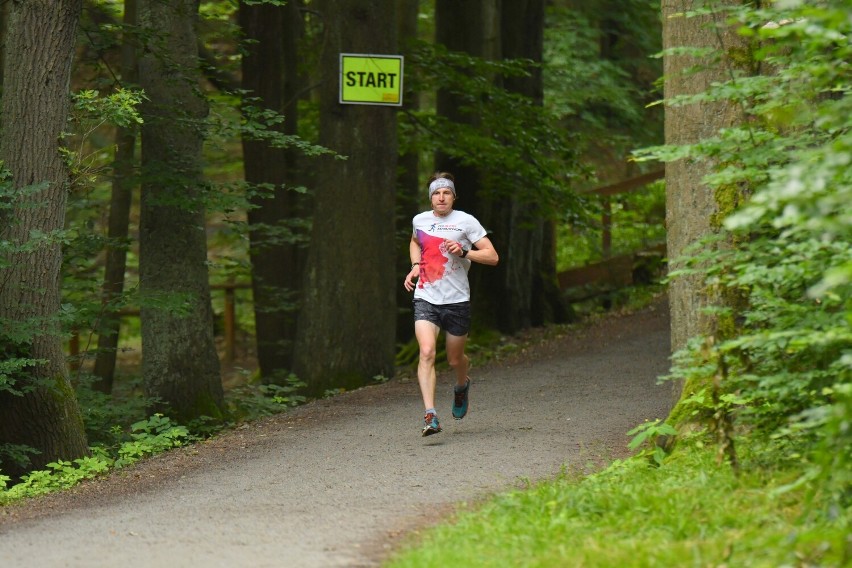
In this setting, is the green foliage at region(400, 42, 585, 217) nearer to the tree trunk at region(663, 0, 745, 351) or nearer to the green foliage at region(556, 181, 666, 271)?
the green foliage at region(556, 181, 666, 271)

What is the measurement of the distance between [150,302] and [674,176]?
20.9 feet

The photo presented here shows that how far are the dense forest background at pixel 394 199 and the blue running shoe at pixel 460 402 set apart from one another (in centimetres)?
218

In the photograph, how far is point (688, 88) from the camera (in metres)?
8.52

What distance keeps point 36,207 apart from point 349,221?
549 cm

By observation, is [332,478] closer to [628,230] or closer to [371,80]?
[371,80]

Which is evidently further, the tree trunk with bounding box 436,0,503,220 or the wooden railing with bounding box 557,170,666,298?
the wooden railing with bounding box 557,170,666,298

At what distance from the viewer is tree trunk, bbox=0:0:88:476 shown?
414 inches

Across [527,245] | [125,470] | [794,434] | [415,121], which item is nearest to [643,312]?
[527,245]

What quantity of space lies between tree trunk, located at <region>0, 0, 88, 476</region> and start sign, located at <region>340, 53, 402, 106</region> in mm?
4662

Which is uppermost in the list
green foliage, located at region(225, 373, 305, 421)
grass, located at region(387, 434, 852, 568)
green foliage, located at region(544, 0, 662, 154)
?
green foliage, located at region(544, 0, 662, 154)

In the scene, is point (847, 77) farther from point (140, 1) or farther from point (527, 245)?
point (527, 245)

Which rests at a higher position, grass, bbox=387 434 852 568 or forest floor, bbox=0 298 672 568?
grass, bbox=387 434 852 568

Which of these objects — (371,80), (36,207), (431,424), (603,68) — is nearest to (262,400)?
(371,80)

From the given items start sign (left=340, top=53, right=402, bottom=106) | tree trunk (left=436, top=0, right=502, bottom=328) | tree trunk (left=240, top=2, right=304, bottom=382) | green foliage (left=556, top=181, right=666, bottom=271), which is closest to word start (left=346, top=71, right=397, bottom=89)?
start sign (left=340, top=53, right=402, bottom=106)
